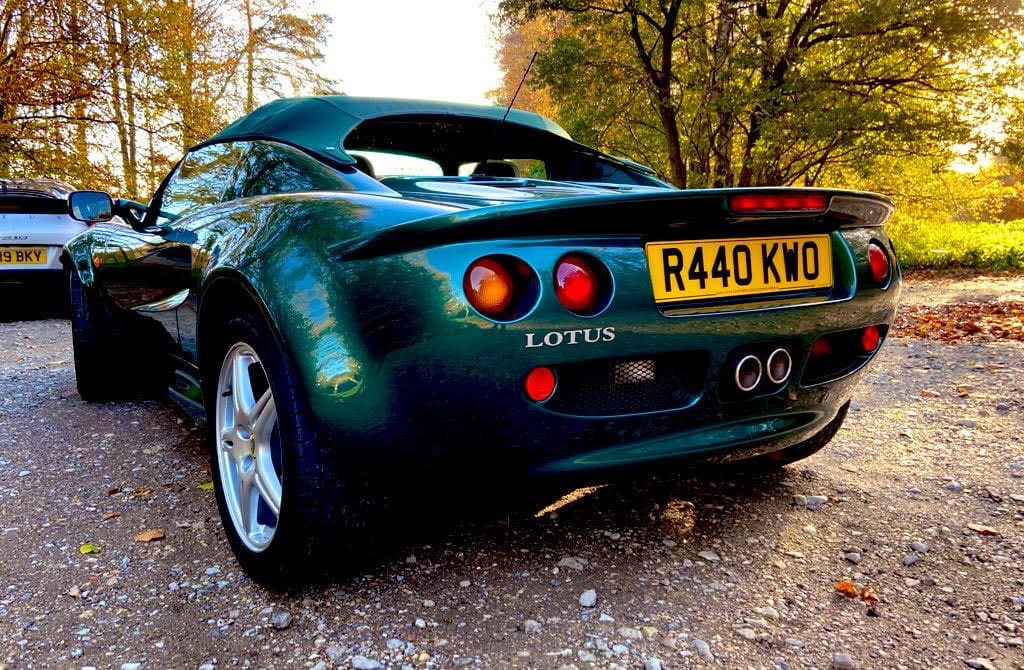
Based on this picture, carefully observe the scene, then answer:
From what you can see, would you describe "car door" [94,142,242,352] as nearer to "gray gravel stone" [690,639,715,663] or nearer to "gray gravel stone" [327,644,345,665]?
"gray gravel stone" [327,644,345,665]

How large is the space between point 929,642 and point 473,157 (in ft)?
6.46

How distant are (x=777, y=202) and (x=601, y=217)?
1.65 feet

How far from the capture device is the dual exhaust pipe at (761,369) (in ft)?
5.76

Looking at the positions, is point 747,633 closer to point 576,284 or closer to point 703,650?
point 703,650

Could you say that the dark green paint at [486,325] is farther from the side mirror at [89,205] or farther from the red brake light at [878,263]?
the side mirror at [89,205]

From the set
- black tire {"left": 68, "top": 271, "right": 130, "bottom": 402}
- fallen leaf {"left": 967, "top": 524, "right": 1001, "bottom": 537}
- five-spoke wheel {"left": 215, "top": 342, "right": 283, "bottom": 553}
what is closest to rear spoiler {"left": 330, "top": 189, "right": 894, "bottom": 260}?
five-spoke wheel {"left": 215, "top": 342, "right": 283, "bottom": 553}

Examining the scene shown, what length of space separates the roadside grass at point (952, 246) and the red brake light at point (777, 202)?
12704 millimetres

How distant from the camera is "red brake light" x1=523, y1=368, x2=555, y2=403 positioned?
153 centimetres

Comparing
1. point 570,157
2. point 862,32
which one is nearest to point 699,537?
point 570,157

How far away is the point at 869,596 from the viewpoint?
6.07ft

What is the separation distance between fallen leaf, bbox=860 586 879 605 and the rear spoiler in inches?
38.3

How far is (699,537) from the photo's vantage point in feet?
7.18

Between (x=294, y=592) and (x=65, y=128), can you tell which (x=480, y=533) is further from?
(x=65, y=128)

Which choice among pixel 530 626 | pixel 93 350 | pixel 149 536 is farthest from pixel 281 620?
pixel 93 350
